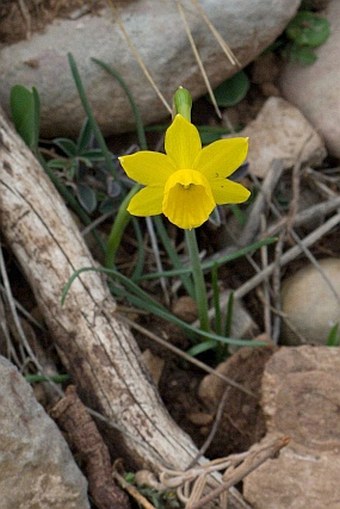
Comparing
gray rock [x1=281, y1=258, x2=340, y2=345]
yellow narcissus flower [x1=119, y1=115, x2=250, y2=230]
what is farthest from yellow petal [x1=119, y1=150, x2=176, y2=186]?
gray rock [x1=281, y1=258, x2=340, y2=345]

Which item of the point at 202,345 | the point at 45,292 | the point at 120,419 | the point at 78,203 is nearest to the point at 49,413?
the point at 120,419

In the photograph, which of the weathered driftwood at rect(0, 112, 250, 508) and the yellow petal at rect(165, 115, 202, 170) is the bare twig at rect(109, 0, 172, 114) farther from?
the yellow petal at rect(165, 115, 202, 170)

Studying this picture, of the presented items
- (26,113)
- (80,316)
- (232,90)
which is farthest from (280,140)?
(80,316)

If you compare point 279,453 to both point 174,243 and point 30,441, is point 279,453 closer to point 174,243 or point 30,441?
point 30,441

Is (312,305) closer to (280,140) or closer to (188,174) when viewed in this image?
(280,140)

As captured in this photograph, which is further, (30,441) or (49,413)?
(49,413)

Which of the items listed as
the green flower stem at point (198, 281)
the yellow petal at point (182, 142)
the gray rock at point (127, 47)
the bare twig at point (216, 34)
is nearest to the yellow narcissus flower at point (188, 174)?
the yellow petal at point (182, 142)
